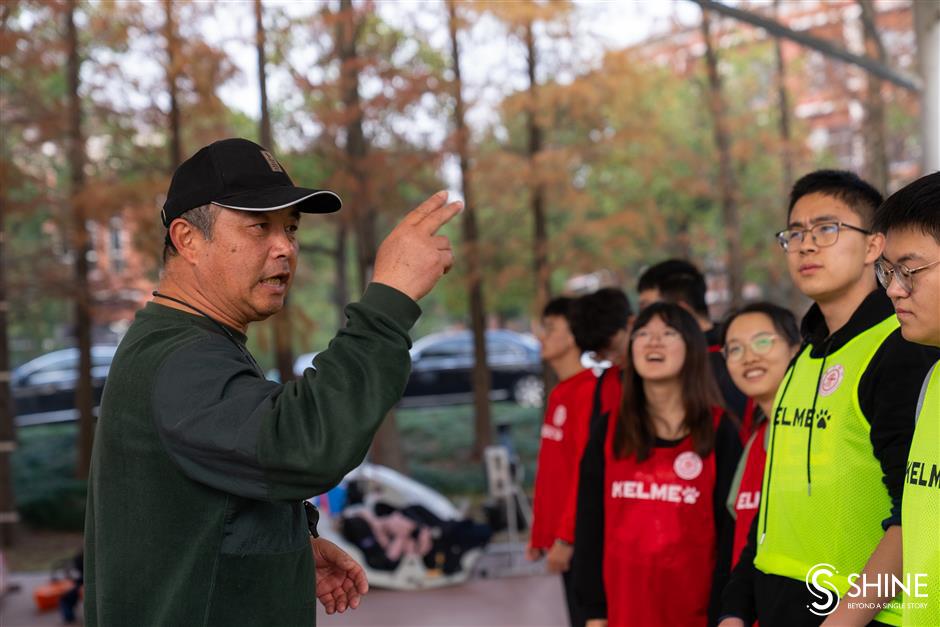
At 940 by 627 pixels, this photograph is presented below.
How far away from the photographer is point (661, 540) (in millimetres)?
3557

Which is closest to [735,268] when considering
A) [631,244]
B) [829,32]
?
[631,244]

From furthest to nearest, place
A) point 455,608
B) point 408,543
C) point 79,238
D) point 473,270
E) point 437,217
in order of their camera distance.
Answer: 1. point 473,270
2. point 79,238
3. point 408,543
4. point 455,608
5. point 437,217

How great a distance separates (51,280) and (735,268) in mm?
8394

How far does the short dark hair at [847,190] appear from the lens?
280 centimetres

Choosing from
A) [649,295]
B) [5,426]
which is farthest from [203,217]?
[5,426]

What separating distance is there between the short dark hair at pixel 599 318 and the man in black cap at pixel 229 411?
10.6 feet

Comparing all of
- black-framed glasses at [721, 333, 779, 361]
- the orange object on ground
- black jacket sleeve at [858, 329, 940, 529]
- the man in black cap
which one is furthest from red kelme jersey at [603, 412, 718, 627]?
the orange object on ground

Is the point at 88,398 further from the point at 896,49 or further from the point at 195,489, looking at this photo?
the point at 896,49

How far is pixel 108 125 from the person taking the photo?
1099 cm

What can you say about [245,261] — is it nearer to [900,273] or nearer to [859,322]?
[900,273]

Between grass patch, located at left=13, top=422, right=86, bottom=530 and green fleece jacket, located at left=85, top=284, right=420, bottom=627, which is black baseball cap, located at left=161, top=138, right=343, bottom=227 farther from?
grass patch, located at left=13, top=422, right=86, bottom=530

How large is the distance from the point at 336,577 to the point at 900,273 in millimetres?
1334

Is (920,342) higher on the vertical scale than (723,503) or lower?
higher

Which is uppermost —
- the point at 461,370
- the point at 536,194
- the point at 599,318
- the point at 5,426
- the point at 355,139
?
the point at 355,139
